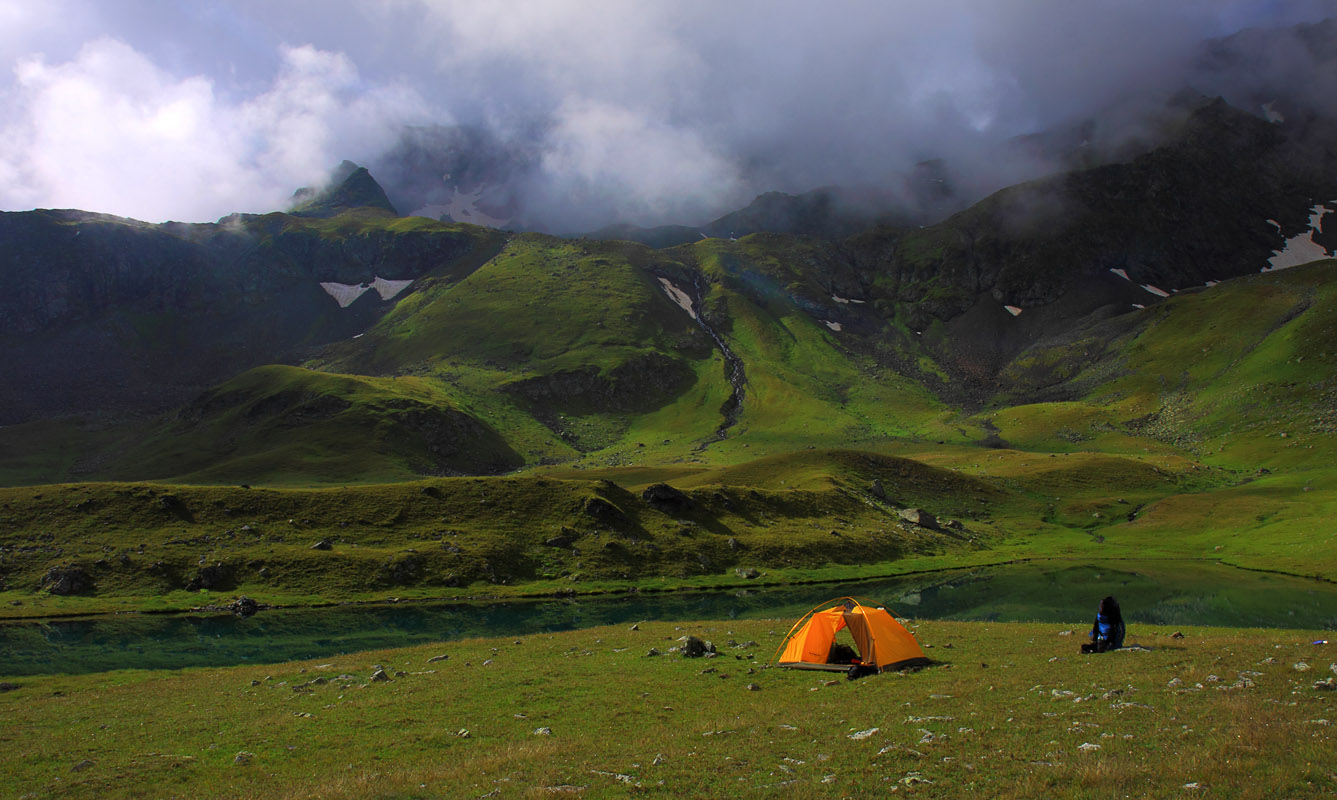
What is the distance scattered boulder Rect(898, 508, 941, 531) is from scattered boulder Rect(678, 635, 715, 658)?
75453mm

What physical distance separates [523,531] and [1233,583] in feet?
243

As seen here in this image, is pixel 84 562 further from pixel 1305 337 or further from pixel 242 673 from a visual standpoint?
pixel 1305 337

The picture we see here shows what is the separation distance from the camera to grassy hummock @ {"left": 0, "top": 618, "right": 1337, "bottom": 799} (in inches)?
564

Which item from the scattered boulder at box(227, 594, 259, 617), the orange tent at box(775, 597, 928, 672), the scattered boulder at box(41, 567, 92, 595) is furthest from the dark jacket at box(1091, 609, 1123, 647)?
the scattered boulder at box(41, 567, 92, 595)

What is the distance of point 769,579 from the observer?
77438 millimetres

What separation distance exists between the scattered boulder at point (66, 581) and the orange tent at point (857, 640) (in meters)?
69.8

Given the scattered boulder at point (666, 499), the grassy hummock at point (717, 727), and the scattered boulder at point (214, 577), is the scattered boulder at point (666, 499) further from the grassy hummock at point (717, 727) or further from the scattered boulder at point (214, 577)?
the grassy hummock at point (717, 727)

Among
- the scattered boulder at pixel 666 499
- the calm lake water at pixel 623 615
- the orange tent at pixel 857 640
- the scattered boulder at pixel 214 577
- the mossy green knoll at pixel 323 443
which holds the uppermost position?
the mossy green knoll at pixel 323 443

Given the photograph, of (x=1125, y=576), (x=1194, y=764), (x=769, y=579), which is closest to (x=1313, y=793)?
(x=1194, y=764)

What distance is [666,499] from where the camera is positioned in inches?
3661

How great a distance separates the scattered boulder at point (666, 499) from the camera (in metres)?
92.8

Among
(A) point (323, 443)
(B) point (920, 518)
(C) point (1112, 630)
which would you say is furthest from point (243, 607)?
(A) point (323, 443)

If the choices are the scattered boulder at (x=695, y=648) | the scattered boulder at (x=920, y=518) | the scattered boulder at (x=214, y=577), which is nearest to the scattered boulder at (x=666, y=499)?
the scattered boulder at (x=920, y=518)

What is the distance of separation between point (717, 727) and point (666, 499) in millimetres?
72598
